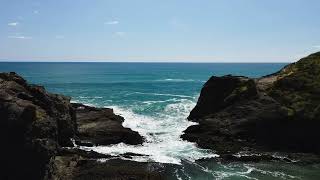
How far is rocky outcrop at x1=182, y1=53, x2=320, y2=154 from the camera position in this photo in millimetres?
46309

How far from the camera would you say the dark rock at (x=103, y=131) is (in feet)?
149

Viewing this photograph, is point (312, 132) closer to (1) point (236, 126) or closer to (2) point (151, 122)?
(1) point (236, 126)

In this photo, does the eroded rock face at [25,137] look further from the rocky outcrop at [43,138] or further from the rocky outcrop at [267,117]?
the rocky outcrop at [267,117]

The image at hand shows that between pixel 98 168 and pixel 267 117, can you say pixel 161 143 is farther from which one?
pixel 267 117

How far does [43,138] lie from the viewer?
3125 centimetres

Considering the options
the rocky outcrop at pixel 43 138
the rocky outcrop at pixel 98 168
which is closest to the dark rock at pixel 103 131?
the rocky outcrop at pixel 43 138

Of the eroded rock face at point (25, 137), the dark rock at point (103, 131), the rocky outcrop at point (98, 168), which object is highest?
the eroded rock face at point (25, 137)

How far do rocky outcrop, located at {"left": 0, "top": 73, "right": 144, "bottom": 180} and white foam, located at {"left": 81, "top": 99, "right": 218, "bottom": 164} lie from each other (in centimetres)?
201

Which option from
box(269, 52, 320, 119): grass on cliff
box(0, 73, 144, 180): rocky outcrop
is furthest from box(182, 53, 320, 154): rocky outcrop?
box(0, 73, 144, 180): rocky outcrop

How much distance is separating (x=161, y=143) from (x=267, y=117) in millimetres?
13210

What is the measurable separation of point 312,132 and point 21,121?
106 feet

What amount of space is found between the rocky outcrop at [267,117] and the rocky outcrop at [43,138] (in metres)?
10.2

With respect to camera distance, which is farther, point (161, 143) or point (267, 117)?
point (267, 117)

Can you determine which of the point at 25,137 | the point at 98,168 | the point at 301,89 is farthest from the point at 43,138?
the point at 301,89
